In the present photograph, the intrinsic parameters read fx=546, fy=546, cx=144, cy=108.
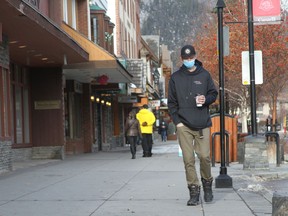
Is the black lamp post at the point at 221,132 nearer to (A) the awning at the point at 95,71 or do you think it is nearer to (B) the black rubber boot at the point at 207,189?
(B) the black rubber boot at the point at 207,189

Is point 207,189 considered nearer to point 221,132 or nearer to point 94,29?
point 221,132

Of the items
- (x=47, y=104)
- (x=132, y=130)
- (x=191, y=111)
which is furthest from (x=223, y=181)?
(x=47, y=104)

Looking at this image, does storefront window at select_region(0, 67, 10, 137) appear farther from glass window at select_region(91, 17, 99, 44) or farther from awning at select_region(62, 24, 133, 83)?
glass window at select_region(91, 17, 99, 44)

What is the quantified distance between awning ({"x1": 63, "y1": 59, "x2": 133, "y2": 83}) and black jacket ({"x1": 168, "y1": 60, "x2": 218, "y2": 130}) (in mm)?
10754

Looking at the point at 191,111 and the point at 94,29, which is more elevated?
the point at 94,29

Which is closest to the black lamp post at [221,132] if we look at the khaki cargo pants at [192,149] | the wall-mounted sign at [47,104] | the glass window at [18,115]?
the khaki cargo pants at [192,149]

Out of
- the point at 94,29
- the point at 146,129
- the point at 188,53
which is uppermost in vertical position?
the point at 94,29

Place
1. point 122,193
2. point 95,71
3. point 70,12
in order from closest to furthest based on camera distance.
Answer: point 122,193
point 95,71
point 70,12

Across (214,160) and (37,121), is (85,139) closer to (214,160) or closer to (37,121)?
(37,121)

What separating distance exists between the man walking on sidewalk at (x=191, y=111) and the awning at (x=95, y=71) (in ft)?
35.3

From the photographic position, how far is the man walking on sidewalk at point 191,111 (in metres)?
7.34

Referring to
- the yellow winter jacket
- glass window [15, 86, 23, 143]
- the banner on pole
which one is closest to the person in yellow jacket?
the yellow winter jacket

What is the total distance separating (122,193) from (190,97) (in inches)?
94.0

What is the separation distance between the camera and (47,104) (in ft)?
60.6
